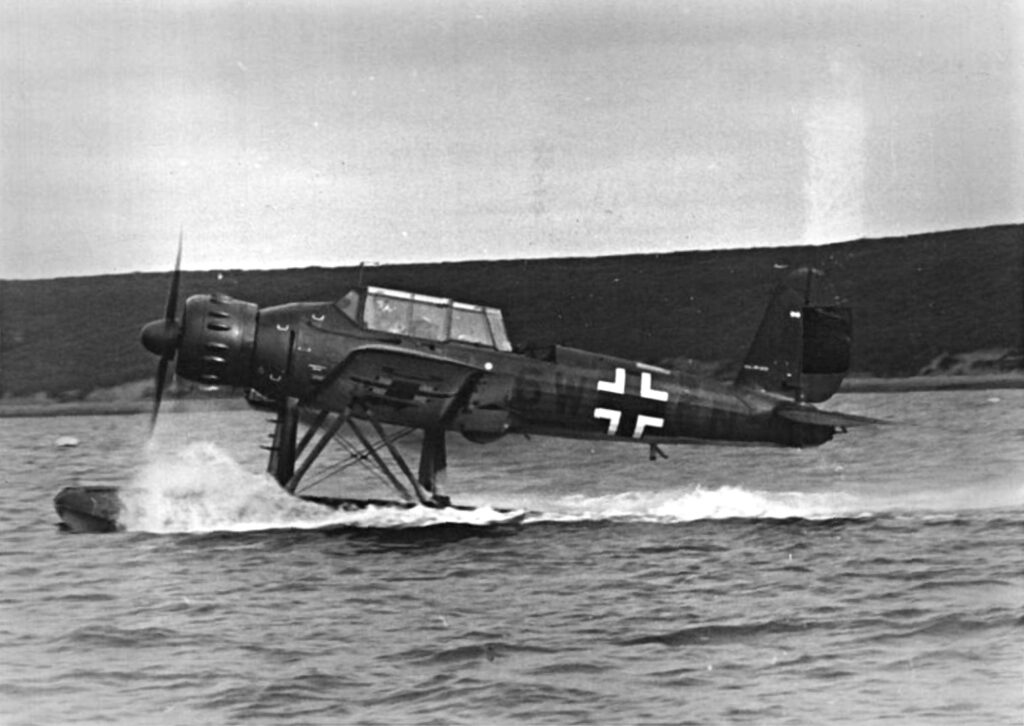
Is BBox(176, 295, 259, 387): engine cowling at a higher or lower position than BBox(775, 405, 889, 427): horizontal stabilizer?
higher

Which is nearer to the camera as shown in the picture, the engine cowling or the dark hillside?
the engine cowling

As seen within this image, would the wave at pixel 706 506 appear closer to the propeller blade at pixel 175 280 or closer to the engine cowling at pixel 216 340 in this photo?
the engine cowling at pixel 216 340

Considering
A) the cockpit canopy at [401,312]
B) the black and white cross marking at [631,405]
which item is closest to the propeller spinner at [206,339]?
the cockpit canopy at [401,312]

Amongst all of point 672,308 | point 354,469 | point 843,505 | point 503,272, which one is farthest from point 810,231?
point 503,272

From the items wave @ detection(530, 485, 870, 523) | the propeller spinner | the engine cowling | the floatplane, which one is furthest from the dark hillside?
the engine cowling

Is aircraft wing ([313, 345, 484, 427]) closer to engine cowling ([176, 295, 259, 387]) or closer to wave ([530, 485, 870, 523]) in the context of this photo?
engine cowling ([176, 295, 259, 387])

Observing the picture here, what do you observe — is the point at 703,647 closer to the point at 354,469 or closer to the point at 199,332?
the point at 199,332

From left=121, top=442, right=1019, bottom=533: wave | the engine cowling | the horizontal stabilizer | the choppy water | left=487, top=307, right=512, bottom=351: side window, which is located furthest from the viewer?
left=487, top=307, right=512, bottom=351: side window
